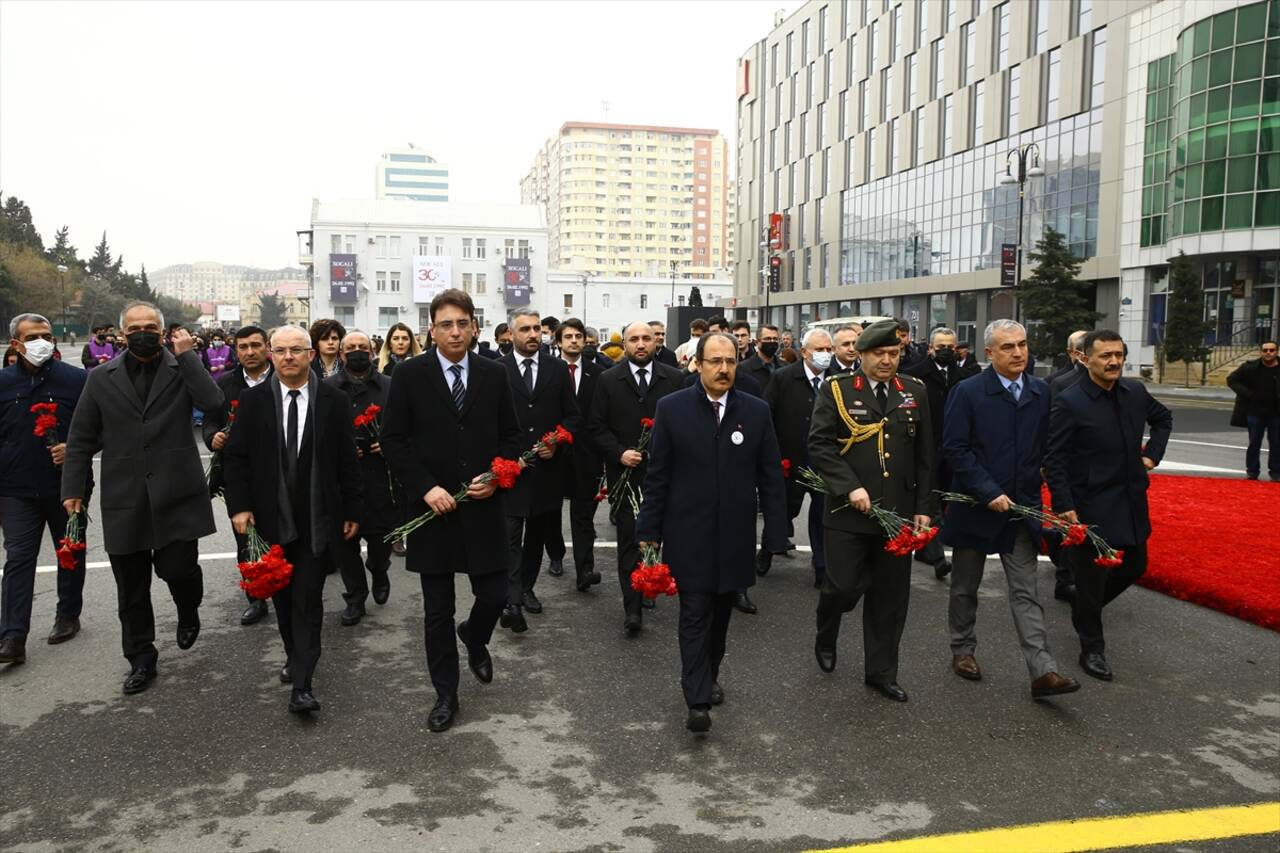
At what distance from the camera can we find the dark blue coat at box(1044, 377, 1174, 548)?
5.62 metres

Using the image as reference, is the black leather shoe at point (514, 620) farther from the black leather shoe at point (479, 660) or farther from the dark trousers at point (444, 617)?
the dark trousers at point (444, 617)

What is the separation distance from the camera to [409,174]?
557ft

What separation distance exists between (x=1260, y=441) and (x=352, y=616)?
1205 centimetres

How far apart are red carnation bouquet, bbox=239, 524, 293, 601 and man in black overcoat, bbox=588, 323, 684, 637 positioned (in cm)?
262

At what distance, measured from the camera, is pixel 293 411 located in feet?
16.9

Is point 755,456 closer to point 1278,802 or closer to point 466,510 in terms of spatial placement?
point 466,510

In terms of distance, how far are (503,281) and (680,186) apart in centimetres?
8883

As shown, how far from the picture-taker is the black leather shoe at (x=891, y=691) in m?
5.17

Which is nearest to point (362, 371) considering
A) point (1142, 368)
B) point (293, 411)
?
point (293, 411)

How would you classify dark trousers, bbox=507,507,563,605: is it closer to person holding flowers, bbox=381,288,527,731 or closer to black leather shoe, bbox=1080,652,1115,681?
person holding flowers, bbox=381,288,527,731

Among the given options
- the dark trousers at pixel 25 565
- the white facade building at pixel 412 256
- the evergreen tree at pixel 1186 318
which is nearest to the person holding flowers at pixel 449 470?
the dark trousers at pixel 25 565

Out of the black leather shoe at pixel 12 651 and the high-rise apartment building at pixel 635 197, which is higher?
the high-rise apartment building at pixel 635 197

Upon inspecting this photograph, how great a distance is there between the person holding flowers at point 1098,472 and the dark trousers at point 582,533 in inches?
139

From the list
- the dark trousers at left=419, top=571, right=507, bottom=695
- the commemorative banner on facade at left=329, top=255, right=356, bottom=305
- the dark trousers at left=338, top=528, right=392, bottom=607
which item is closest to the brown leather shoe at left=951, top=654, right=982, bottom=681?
the dark trousers at left=419, top=571, right=507, bottom=695
